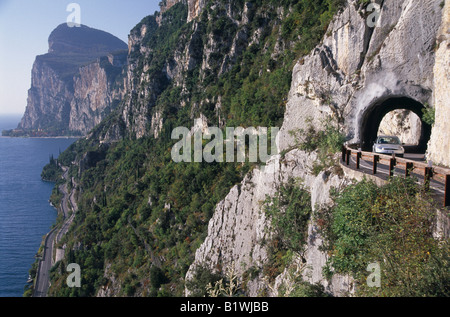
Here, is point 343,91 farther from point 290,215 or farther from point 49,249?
point 49,249

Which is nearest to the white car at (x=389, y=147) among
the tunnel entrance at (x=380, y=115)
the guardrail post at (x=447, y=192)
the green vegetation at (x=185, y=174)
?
the tunnel entrance at (x=380, y=115)

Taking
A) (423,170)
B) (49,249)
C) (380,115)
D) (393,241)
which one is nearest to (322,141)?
(380,115)

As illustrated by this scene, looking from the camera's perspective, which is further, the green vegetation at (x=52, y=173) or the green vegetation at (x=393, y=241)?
the green vegetation at (x=52, y=173)

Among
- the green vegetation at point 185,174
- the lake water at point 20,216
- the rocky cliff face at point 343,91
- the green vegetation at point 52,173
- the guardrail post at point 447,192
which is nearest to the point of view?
the guardrail post at point 447,192

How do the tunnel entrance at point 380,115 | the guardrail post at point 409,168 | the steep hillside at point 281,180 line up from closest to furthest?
the guardrail post at point 409,168, the steep hillside at point 281,180, the tunnel entrance at point 380,115

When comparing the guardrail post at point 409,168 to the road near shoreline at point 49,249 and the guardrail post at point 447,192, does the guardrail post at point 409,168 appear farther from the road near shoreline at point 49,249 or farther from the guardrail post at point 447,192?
the road near shoreline at point 49,249
